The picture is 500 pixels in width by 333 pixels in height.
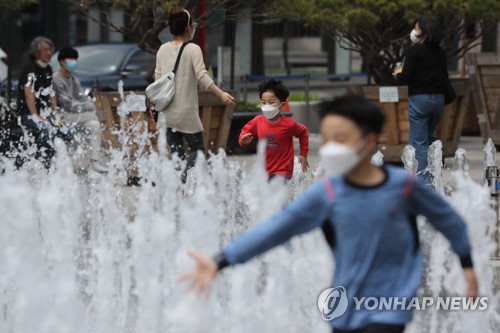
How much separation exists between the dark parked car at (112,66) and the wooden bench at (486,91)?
16.9 feet

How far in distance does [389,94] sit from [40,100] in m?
3.45

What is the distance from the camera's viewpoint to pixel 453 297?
6.56m

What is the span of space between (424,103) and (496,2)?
145 inches

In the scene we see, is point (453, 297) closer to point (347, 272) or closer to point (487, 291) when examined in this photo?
point (487, 291)

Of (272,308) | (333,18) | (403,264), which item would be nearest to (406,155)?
(333,18)

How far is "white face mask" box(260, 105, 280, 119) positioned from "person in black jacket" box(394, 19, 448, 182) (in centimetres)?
297

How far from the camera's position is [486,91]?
1502 centimetres

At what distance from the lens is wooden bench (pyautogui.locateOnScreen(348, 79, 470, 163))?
43.8 feet

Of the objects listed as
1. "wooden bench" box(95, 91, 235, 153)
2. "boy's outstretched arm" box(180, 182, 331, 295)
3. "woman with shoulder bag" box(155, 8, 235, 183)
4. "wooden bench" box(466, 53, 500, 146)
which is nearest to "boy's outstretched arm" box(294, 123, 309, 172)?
"woman with shoulder bag" box(155, 8, 235, 183)

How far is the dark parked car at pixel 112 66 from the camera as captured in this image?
61.2ft

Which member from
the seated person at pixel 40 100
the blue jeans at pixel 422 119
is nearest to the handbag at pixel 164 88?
the blue jeans at pixel 422 119

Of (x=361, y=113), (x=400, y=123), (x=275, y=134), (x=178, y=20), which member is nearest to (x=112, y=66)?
(x=400, y=123)

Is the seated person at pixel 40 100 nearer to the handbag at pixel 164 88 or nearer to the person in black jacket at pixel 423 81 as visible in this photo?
the handbag at pixel 164 88

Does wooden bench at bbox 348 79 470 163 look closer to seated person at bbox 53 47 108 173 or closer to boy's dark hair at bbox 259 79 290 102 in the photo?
seated person at bbox 53 47 108 173
